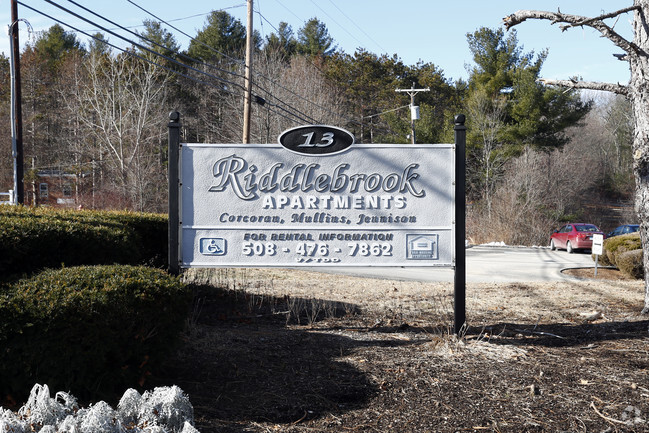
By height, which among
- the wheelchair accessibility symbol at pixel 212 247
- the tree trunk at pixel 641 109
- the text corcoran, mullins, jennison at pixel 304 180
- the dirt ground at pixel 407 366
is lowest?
the dirt ground at pixel 407 366

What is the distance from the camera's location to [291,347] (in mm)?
5812

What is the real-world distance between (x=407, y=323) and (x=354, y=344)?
137 centimetres

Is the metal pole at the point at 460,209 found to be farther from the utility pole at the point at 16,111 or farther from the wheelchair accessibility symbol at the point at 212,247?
the utility pole at the point at 16,111

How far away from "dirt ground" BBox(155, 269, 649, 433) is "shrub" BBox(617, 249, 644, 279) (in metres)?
5.48

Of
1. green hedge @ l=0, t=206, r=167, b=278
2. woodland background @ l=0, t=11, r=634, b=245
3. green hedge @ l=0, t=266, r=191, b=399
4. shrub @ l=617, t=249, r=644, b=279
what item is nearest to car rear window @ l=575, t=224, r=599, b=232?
woodland background @ l=0, t=11, r=634, b=245

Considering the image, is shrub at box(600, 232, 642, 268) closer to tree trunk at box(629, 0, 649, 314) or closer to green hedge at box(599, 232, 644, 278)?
green hedge at box(599, 232, 644, 278)

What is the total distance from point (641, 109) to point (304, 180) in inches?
164

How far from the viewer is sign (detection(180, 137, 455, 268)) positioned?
6.40 m

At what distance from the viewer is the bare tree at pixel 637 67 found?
A: 273 inches

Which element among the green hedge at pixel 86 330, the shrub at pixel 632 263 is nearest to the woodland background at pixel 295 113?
the shrub at pixel 632 263

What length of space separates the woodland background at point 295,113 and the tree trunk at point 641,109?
84.6 ft

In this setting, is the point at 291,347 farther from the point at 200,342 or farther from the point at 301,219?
the point at 301,219

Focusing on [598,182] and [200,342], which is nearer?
[200,342]

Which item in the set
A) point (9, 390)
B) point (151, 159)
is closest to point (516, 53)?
point (151, 159)
